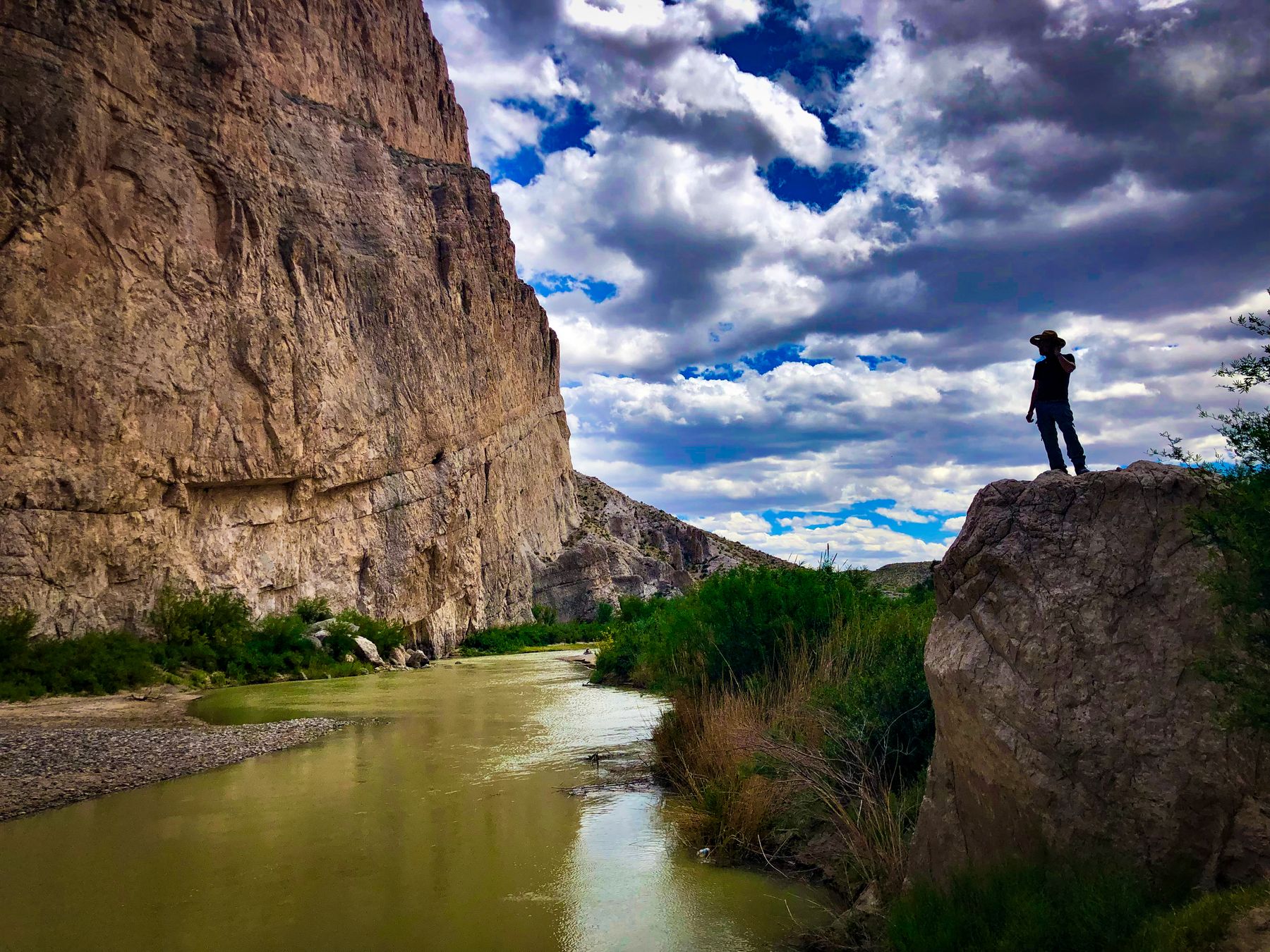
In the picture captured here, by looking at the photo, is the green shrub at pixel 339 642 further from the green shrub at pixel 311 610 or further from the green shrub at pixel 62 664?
the green shrub at pixel 62 664

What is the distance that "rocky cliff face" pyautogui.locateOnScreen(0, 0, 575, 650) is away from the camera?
22.8m

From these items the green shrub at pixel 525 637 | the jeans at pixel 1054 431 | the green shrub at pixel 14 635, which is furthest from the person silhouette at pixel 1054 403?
the green shrub at pixel 525 637

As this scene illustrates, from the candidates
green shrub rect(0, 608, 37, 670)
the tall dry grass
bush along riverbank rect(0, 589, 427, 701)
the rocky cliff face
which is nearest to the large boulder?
bush along riverbank rect(0, 589, 427, 701)

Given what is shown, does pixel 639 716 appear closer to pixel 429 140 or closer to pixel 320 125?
pixel 320 125

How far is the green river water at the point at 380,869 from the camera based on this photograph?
5.08m

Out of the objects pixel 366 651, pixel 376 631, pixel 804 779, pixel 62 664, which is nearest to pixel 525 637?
pixel 376 631

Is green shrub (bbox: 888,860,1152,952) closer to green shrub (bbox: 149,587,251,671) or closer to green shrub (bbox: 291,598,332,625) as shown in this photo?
green shrub (bbox: 149,587,251,671)

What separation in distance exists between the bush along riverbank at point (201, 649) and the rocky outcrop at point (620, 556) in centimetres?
1542

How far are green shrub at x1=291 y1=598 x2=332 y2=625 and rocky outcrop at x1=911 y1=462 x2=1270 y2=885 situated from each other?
95.0 ft

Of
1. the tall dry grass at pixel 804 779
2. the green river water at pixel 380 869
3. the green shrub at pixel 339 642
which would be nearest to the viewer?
the green river water at pixel 380 869

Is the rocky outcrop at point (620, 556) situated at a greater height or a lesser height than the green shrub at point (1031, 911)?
greater

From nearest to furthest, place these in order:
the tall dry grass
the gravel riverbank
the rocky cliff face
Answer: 1. the tall dry grass
2. the gravel riverbank
3. the rocky cliff face

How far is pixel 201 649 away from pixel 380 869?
19943mm

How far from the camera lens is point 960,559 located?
479 cm
